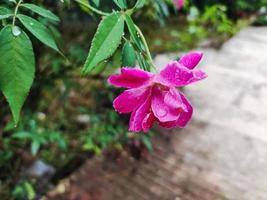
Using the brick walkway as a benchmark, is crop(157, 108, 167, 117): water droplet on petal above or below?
above

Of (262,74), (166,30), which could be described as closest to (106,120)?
(262,74)

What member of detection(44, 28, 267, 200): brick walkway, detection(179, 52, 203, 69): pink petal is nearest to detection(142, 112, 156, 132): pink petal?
detection(179, 52, 203, 69): pink petal

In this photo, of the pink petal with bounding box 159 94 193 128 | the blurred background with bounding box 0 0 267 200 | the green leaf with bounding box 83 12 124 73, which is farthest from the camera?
the blurred background with bounding box 0 0 267 200

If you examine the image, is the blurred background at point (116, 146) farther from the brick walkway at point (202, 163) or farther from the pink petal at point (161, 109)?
the pink petal at point (161, 109)

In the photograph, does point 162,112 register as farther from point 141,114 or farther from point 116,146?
point 116,146

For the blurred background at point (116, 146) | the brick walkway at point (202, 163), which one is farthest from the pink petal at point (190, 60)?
the brick walkway at point (202, 163)

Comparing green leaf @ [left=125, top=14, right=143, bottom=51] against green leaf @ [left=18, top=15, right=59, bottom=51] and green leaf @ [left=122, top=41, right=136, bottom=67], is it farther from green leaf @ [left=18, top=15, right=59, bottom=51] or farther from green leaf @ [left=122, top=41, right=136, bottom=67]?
green leaf @ [left=18, top=15, right=59, bottom=51]
